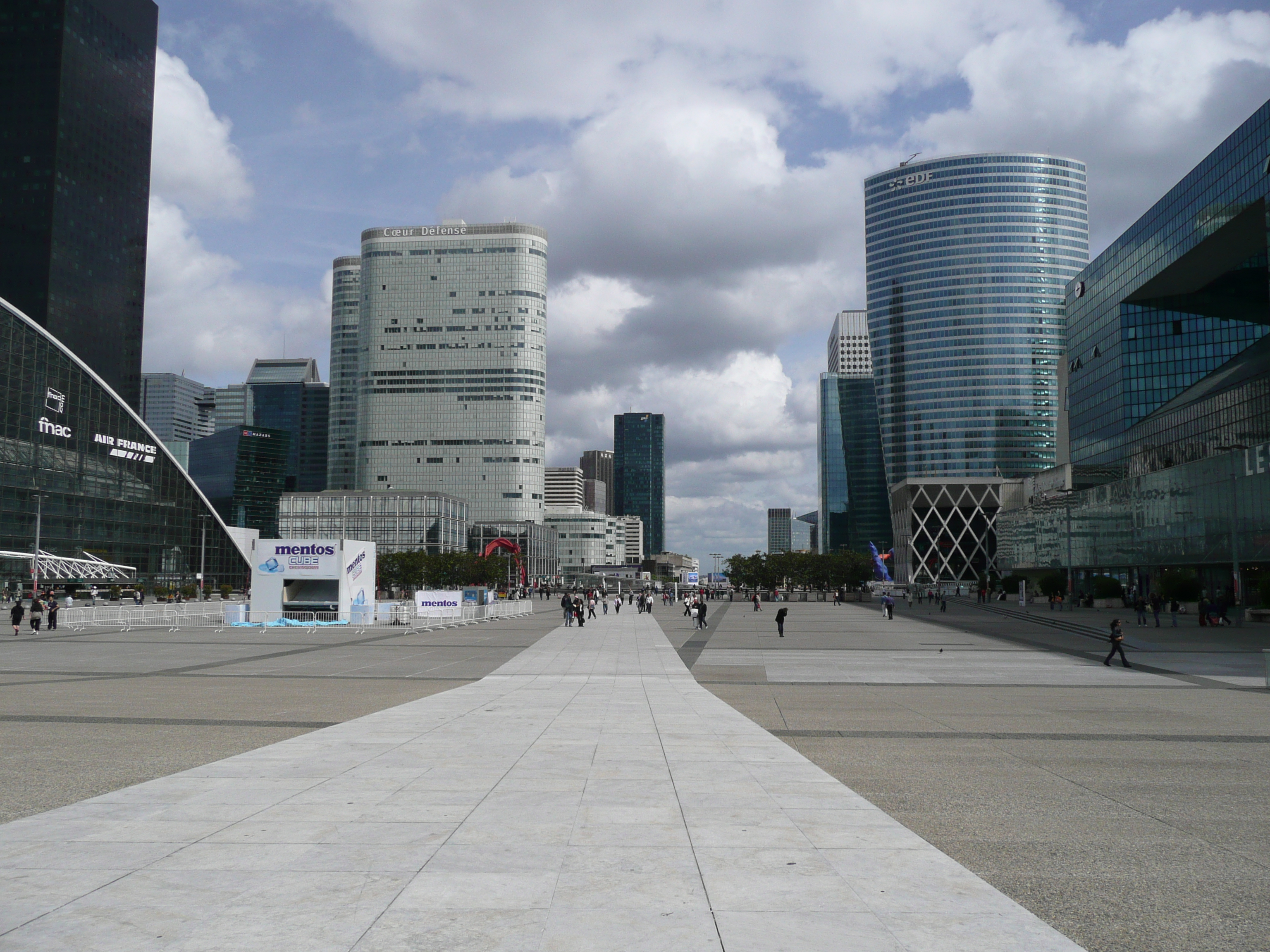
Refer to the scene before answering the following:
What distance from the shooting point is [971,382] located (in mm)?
194500

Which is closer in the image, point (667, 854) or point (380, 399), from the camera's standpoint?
point (667, 854)

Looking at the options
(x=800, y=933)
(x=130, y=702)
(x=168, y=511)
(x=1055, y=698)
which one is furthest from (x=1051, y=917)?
(x=168, y=511)

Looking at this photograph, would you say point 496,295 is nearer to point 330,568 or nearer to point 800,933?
point 330,568

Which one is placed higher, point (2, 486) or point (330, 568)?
point (2, 486)

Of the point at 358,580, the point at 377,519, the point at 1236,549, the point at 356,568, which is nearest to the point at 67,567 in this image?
the point at 358,580

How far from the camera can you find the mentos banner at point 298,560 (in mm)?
49156

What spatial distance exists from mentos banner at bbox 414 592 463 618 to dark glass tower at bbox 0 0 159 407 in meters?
139

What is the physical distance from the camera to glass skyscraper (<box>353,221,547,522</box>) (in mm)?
190750

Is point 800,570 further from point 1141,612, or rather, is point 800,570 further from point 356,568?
point 356,568

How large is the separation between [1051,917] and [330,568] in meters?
47.5

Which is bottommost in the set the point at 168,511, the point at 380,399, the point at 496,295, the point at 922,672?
the point at 922,672

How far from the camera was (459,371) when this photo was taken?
19150 cm

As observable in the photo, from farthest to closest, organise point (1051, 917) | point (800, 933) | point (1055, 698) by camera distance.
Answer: point (1055, 698) < point (1051, 917) < point (800, 933)

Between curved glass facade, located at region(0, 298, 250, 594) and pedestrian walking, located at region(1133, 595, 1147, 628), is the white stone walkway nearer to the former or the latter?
pedestrian walking, located at region(1133, 595, 1147, 628)
